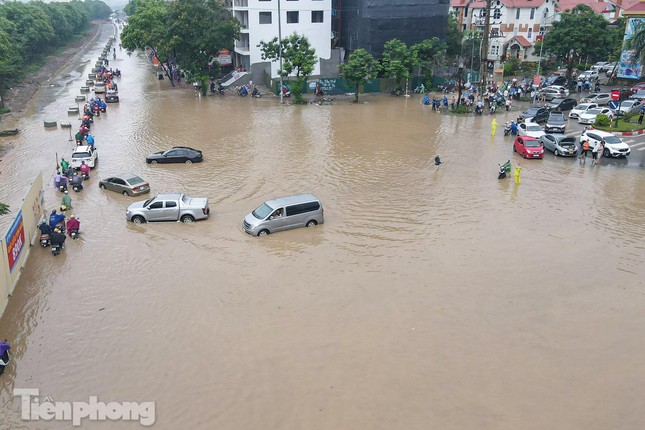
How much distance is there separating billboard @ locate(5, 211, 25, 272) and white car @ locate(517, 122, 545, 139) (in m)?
29.8

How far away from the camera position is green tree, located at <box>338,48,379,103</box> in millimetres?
49875

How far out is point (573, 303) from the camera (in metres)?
16.8

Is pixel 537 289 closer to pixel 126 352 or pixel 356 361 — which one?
pixel 356 361

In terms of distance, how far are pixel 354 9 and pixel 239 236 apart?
44393 millimetres

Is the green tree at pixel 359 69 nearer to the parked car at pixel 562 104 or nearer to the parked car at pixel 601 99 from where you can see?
the parked car at pixel 562 104

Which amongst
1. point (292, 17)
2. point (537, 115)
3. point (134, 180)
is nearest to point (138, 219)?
point (134, 180)

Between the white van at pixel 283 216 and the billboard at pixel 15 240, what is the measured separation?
7.90 metres

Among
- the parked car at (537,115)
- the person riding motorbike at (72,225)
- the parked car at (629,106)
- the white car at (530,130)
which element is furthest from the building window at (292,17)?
the person riding motorbike at (72,225)

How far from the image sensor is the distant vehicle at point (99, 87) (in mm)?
55969

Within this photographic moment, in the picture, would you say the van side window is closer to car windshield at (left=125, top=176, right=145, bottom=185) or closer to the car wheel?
the car wheel

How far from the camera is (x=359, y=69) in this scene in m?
49.9

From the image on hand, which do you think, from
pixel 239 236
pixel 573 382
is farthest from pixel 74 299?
pixel 573 382

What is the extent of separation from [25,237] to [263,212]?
28.3 ft

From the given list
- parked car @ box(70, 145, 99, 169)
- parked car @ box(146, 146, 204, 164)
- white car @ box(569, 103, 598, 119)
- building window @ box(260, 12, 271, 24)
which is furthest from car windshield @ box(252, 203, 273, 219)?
building window @ box(260, 12, 271, 24)
